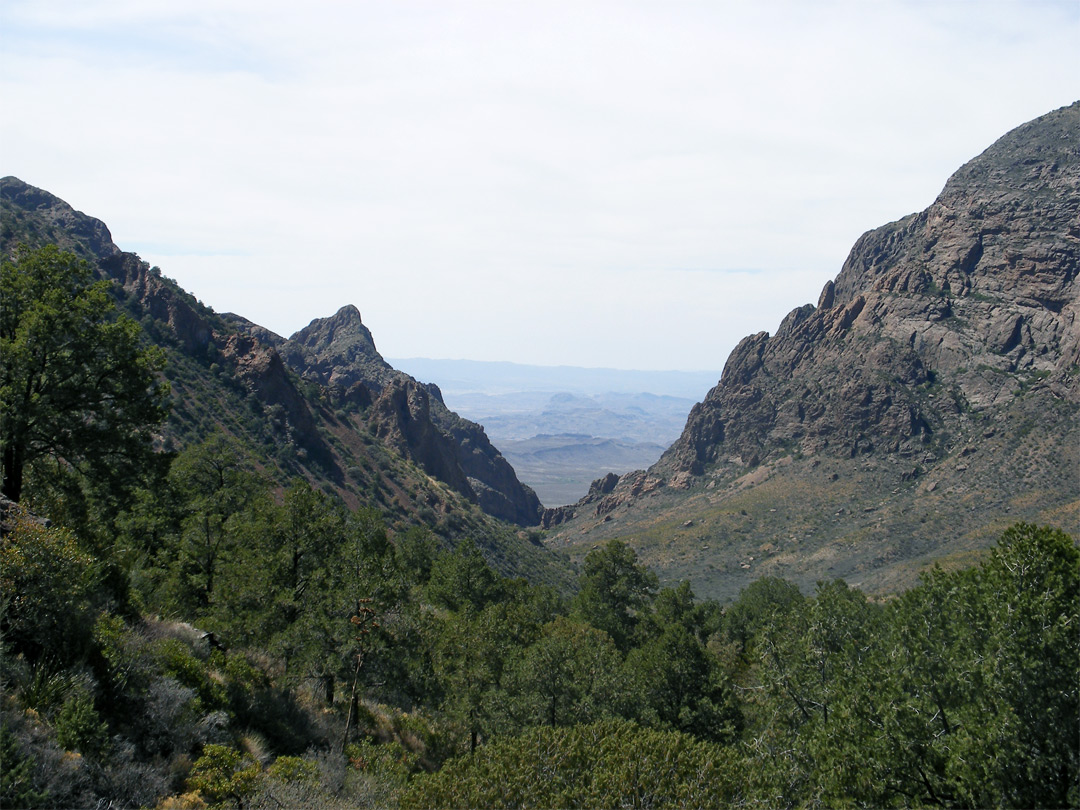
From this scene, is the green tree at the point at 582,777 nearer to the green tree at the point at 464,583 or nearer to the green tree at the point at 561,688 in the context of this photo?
the green tree at the point at 561,688

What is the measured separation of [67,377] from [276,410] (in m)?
77.5

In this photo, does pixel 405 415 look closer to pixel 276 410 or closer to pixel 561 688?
pixel 276 410

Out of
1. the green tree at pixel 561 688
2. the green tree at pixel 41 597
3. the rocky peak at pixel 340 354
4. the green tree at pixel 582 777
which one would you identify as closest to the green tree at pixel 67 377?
the green tree at pixel 41 597

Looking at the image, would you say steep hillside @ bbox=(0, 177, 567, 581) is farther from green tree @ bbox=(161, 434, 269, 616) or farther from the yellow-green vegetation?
the yellow-green vegetation

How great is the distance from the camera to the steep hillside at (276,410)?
83000 mm

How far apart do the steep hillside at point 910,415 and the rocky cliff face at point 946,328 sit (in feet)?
0.96

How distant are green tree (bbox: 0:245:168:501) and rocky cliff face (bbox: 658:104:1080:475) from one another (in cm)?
11481

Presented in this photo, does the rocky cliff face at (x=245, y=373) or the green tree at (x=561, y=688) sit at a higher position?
the rocky cliff face at (x=245, y=373)

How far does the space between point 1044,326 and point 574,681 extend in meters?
117

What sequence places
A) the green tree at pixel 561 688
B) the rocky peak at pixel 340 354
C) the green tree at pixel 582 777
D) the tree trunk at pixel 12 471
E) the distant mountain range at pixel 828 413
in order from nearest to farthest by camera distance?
the green tree at pixel 582 777 → the tree trunk at pixel 12 471 → the green tree at pixel 561 688 → the distant mountain range at pixel 828 413 → the rocky peak at pixel 340 354

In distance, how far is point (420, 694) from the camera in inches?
1025

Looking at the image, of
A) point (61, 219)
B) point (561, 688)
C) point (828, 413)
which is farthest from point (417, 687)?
point (828, 413)

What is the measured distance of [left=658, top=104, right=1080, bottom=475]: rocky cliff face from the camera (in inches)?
4218

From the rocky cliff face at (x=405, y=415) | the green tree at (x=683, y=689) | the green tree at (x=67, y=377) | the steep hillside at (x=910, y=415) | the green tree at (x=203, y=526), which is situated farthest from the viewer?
the rocky cliff face at (x=405, y=415)
